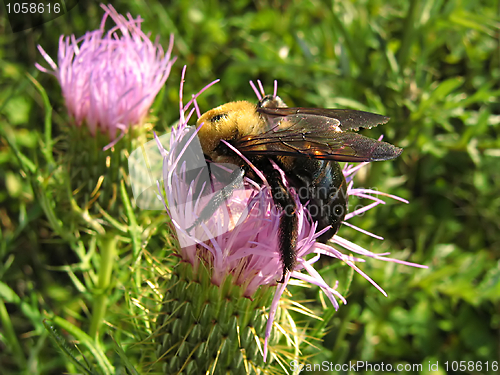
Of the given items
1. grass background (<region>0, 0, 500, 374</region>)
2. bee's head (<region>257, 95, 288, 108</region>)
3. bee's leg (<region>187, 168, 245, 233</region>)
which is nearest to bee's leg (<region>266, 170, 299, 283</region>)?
bee's leg (<region>187, 168, 245, 233</region>)

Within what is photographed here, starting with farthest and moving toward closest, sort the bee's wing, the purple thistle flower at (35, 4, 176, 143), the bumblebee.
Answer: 1. the purple thistle flower at (35, 4, 176, 143)
2. the bumblebee
3. the bee's wing

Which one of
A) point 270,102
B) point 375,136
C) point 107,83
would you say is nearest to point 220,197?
point 270,102

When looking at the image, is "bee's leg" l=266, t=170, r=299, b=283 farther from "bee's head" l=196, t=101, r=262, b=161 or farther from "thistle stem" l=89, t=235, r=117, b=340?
"thistle stem" l=89, t=235, r=117, b=340

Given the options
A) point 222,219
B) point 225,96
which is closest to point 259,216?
point 222,219

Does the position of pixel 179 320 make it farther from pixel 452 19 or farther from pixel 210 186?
pixel 452 19

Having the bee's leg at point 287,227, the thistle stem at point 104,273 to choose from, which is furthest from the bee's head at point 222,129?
the thistle stem at point 104,273

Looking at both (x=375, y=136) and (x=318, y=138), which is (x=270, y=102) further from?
(x=375, y=136)

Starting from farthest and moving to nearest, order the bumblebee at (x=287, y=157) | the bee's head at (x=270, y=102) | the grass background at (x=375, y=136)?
the grass background at (x=375, y=136) < the bee's head at (x=270, y=102) < the bumblebee at (x=287, y=157)

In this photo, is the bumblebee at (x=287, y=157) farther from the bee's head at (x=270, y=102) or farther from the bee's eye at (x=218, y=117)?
the bee's head at (x=270, y=102)
